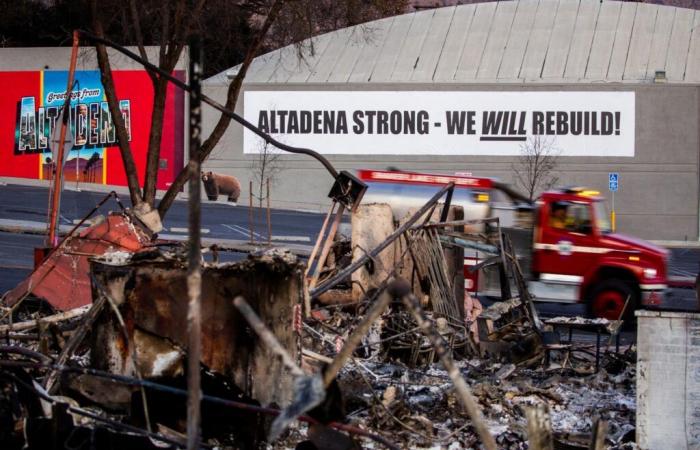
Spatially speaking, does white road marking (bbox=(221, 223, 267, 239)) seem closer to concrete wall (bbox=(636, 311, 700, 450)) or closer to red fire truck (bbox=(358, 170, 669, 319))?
red fire truck (bbox=(358, 170, 669, 319))

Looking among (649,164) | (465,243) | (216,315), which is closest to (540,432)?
(216,315)

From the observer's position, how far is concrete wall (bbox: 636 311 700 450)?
833 centimetres

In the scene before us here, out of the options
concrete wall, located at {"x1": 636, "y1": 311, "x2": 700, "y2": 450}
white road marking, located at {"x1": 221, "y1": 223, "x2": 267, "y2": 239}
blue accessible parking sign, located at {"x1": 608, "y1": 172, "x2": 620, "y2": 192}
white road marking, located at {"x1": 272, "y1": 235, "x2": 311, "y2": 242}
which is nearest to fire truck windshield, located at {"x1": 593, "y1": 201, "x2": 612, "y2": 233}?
concrete wall, located at {"x1": 636, "y1": 311, "x2": 700, "y2": 450}

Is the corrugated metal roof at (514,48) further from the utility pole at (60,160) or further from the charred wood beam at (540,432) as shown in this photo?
the charred wood beam at (540,432)

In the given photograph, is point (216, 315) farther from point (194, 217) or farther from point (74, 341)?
point (194, 217)

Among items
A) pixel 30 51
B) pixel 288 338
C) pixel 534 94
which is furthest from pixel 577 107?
pixel 288 338

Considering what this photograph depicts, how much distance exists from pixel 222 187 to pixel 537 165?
524 inches

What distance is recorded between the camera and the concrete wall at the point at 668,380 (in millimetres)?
8328

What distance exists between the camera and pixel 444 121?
44656 mm

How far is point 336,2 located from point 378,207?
17.0 feet

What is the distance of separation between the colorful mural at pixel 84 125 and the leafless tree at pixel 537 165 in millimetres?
14833

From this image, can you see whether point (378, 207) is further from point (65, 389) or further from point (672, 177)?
point (672, 177)

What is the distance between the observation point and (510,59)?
45.3 meters

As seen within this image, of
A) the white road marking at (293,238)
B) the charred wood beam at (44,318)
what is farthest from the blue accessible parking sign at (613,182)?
the charred wood beam at (44,318)
